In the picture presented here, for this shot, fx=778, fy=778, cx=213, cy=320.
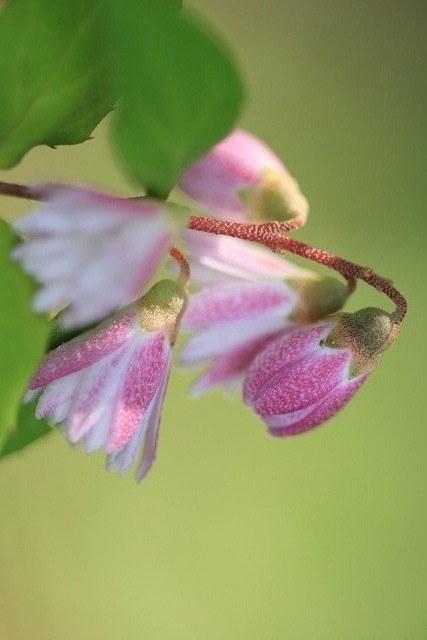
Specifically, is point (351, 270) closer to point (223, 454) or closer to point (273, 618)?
point (223, 454)

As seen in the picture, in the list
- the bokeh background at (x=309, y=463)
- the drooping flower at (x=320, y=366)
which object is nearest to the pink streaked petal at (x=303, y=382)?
the drooping flower at (x=320, y=366)

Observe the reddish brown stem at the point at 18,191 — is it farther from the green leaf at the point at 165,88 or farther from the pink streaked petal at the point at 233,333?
the pink streaked petal at the point at 233,333

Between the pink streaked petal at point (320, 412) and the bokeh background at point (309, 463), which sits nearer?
the pink streaked petal at point (320, 412)

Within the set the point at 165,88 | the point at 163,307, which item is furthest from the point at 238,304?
the point at 165,88

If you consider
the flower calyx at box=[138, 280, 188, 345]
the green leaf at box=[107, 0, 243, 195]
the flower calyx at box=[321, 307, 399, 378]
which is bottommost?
the flower calyx at box=[138, 280, 188, 345]

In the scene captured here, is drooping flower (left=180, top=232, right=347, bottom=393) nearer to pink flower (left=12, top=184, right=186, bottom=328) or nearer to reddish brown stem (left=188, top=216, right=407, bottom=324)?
reddish brown stem (left=188, top=216, right=407, bottom=324)

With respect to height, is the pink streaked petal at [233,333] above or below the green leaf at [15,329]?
below

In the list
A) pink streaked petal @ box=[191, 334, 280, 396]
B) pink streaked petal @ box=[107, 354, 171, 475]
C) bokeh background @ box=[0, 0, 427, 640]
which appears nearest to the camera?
pink streaked petal @ box=[107, 354, 171, 475]

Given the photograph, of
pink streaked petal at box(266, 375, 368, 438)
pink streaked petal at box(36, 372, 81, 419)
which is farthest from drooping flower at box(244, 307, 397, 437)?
pink streaked petal at box(36, 372, 81, 419)
